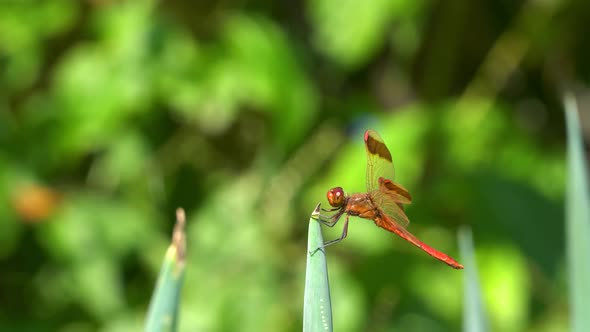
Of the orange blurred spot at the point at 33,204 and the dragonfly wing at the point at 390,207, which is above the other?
the orange blurred spot at the point at 33,204

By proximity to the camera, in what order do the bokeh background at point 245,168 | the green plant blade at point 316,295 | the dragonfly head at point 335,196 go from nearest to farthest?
the green plant blade at point 316,295
the dragonfly head at point 335,196
the bokeh background at point 245,168

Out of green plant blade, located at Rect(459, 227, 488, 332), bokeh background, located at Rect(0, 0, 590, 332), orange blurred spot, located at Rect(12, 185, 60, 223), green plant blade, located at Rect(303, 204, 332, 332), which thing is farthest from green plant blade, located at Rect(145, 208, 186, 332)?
orange blurred spot, located at Rect(12, 185, 60, 223)

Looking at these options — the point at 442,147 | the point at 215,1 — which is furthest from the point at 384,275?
the point at 215,1

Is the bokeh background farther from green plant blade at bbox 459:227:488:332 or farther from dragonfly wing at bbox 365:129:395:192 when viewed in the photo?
green plant blade at bbox 459:227:488:332

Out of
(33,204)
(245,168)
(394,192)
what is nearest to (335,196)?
(394,192)

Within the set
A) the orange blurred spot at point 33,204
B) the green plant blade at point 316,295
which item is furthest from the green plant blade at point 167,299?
the orange blurred spot at point 33,204

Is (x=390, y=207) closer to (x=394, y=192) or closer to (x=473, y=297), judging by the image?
(x=394, y=192)

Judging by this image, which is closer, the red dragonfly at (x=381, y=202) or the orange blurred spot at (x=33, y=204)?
the red dragonfly at (x=381, y=202)

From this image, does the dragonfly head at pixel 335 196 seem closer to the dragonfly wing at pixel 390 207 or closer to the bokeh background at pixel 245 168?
the dragonfly wing at pixel 390 207

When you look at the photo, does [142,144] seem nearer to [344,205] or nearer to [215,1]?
[215,1]
